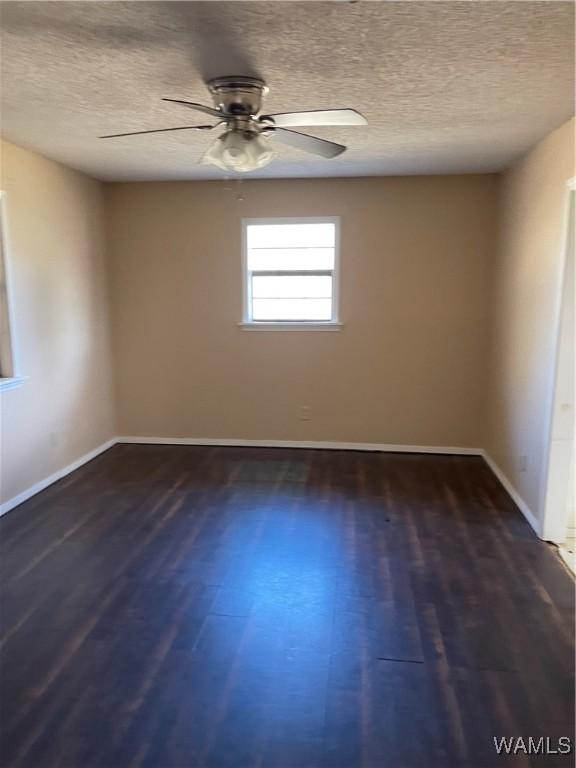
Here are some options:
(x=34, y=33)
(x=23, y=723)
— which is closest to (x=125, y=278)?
(x=34, y=33)

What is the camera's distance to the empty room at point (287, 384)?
2.01 m

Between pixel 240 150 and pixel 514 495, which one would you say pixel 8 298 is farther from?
pixel 514 495

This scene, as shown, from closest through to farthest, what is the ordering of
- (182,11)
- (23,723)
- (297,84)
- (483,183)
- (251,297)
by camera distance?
(182,11) < (23,723) < (297,84) < (483,183) < (251,297)

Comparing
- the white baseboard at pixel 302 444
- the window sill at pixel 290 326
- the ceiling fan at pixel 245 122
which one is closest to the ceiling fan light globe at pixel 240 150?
the ceiling fan at pixel 245 122

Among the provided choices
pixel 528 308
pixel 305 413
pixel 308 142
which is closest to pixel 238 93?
pixel 308 142

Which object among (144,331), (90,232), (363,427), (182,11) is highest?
(182,11)

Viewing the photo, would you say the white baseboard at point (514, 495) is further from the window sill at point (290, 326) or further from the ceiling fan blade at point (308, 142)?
the ceiling fan blade at point (308, 142)

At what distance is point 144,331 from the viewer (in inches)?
209

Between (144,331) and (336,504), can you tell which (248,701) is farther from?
(144,331)

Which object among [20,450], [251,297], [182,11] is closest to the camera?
[182,11]

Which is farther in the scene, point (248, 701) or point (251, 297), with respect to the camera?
point (251, 297)

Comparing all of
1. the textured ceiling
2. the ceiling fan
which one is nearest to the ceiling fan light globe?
the ceiling fan

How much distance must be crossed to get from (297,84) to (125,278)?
→ 10.4ft

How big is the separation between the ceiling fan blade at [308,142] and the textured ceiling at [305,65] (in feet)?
0.73
